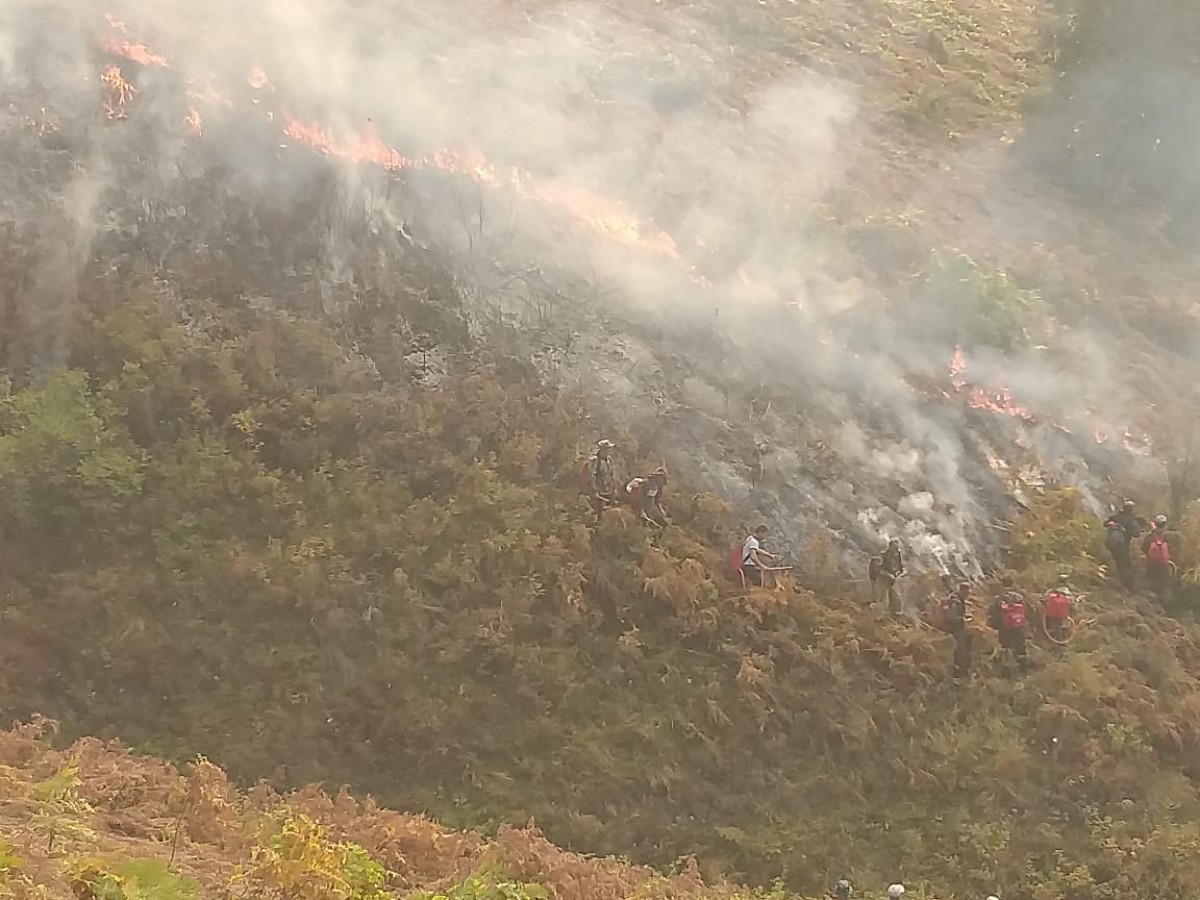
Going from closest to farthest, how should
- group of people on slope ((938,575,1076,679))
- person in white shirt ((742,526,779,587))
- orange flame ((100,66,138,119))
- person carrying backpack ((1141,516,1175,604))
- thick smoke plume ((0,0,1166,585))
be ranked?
group of people on slope ((938,575,1076,679)) → person in white shirt ((742,526,779,587)) → person carrying backpack ((1141,516,1175,604)) → thick smoke plume ((0,0,1166,585)) → orange flame ((100,66,138,119))

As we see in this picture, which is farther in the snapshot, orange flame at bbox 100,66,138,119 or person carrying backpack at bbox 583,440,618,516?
orange flame at bbox 100,66,138,119

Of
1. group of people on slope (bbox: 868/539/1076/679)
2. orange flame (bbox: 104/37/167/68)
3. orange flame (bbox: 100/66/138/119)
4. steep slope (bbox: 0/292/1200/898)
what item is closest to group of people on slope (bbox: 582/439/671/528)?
steep slope (bbox: 0/292/1200/898)

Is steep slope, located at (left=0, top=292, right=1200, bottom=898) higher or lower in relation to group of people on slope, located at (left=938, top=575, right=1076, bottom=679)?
lower

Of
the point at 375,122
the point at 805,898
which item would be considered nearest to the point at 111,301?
the point at 375,122

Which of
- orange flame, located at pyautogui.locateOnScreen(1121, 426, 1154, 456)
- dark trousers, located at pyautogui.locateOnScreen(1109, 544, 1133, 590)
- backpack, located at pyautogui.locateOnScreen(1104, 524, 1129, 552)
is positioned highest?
orange flame, located at pyautogui.locateOnScreen(1121, 426, 1154, 456)

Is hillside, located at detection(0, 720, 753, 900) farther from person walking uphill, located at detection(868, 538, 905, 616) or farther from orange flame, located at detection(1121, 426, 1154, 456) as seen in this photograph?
orange flame, located at detection(1121, 426, 1154, 456)

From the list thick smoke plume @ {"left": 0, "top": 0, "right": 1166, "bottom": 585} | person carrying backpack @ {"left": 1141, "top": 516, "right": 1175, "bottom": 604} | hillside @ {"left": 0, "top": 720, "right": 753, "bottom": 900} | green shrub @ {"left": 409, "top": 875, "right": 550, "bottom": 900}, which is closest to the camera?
hillside @ {"left": 0, "top": 720, "right": 753, "bottom": 900}

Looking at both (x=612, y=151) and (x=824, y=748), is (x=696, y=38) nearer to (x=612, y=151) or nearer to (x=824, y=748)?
(x=612, y=151)
